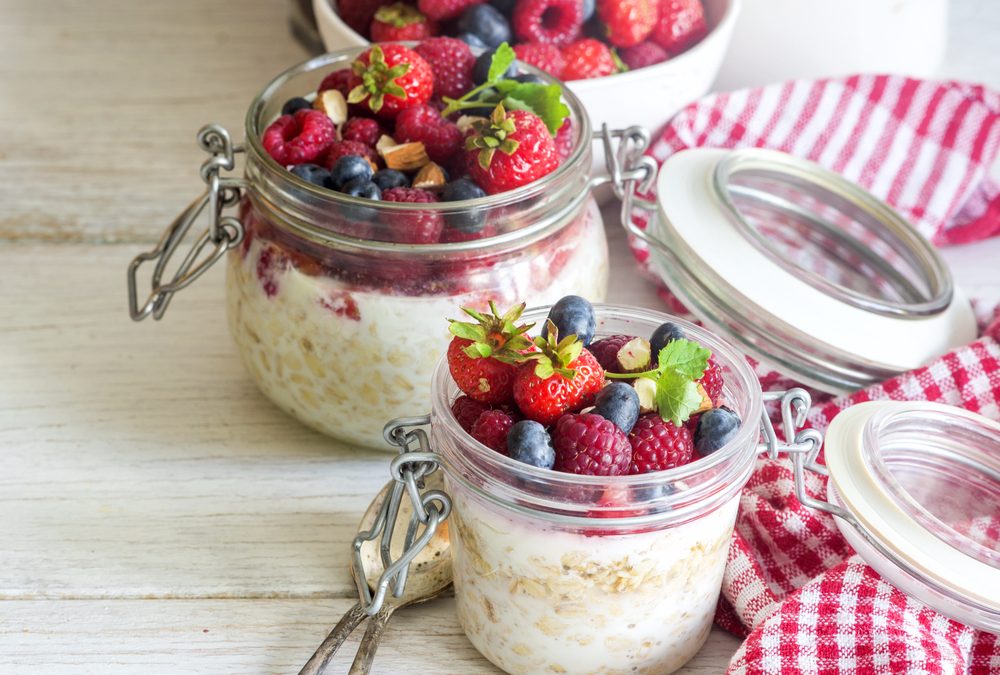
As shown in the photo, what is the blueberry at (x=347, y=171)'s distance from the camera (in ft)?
2.89

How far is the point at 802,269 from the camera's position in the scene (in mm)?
1023

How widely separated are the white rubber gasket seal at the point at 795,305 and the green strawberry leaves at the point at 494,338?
32cm

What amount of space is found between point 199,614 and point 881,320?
639 millimetres

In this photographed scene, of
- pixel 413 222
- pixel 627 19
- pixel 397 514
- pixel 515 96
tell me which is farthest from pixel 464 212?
pixel 627 19

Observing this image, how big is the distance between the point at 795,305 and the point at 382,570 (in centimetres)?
43

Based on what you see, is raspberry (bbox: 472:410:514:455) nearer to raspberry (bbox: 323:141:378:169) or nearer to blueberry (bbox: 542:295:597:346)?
blueberry (bbox: 542:295:597:346)

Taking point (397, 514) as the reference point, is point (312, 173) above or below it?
above

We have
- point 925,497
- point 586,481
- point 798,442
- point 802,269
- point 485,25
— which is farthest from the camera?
point 485,25

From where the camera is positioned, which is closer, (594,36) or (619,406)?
(619,406)

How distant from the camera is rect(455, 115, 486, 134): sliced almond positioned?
952mm

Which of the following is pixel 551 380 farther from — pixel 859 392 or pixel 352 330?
pixel 859 392

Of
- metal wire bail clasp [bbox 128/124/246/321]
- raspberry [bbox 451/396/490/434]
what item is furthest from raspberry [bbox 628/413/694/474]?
metal wire bail clasp [bbox 128/124/246/321]

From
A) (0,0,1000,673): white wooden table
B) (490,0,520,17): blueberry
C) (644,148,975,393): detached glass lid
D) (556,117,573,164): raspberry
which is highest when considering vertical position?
(490,0,520,17): blueberry

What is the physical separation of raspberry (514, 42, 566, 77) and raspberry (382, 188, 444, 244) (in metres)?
0.33
